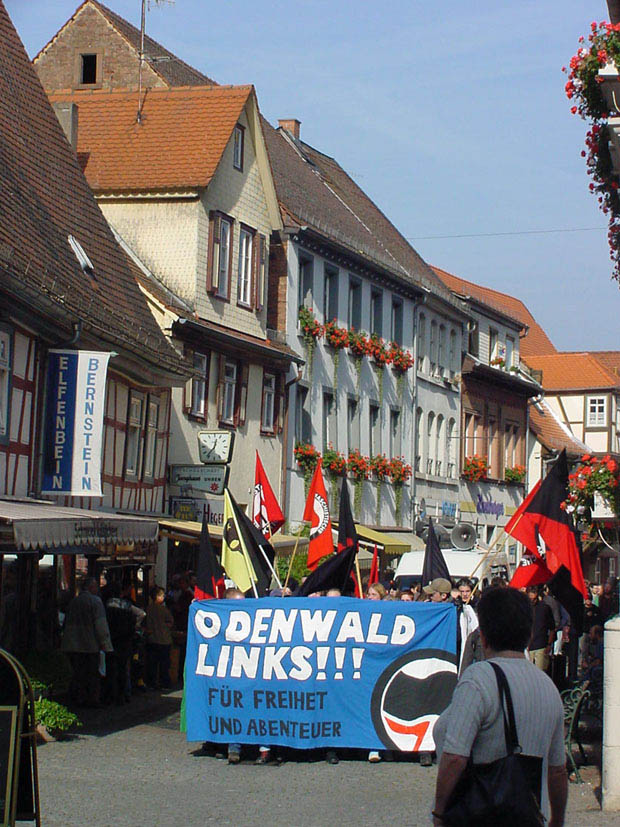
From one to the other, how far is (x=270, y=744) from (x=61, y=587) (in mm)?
9661

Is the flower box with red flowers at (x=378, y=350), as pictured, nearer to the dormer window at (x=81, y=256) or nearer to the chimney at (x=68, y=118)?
the chimney at (x=68, y=118)

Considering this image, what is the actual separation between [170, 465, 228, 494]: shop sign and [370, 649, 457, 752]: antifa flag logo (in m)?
13.0

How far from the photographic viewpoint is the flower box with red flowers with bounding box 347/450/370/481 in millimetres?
37156

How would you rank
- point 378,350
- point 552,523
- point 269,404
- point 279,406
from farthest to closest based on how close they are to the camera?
point 378,350
point 279,406
point 269,404
point 552,523

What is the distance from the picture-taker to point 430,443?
4394 centimetres

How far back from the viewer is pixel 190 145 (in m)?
30.6

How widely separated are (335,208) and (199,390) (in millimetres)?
13777

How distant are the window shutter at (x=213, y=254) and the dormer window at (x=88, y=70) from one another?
6388 millimetres

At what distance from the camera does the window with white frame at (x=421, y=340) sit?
43.0 meters

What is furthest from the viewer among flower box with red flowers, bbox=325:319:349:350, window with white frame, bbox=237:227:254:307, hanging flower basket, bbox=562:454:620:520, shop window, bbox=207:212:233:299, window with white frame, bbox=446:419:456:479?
window with white frame, bbox=446:419:456:479

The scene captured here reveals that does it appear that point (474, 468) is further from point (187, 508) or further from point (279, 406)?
point (187, 508)

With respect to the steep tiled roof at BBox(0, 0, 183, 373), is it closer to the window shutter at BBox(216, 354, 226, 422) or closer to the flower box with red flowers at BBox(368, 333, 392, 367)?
the window shutter at BBox(216, 354, 226, 422)

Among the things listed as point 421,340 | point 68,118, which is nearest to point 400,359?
point 421,340

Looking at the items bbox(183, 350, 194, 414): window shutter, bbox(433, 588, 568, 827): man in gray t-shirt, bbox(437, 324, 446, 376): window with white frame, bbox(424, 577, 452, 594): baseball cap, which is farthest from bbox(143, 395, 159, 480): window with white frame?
bbox(433, 588, 568, 827): man in gray t-shirt
